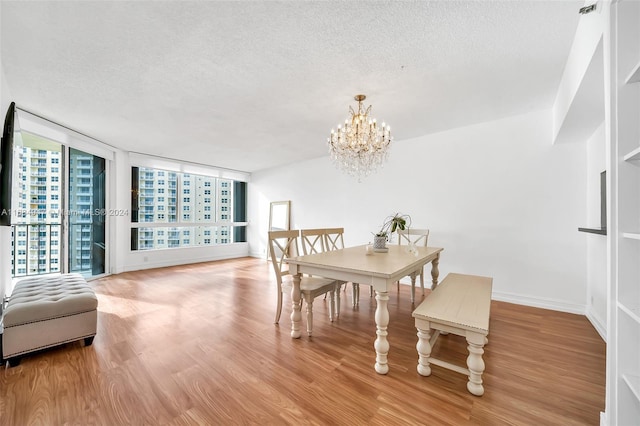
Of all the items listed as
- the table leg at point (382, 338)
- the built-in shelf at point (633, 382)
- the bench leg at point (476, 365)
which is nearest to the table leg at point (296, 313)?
the table leg at point (382, 338)

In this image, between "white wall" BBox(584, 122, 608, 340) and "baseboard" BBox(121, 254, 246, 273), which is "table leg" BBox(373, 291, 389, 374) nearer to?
"white wall" BBox(584, 122, 608, 340)

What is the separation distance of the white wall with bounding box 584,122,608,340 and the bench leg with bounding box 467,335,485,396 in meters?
1.77

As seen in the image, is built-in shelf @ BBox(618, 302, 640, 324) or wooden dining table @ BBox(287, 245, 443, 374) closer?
built-in shelf @ BBox(618, 302, 640, 324)

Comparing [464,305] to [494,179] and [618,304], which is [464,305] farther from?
[494,179]

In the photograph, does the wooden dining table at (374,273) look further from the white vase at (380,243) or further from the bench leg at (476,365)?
the bench leg at (476,365)

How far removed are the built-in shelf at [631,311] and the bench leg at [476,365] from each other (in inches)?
26.6

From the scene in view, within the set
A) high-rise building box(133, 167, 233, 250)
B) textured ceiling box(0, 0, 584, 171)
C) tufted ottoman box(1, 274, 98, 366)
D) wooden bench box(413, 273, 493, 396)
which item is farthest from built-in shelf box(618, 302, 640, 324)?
high-rise building box(133, 167, 233, 250)

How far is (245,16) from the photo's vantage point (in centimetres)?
167

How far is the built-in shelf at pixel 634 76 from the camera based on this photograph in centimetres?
104

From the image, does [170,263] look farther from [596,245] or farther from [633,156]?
[596,245]

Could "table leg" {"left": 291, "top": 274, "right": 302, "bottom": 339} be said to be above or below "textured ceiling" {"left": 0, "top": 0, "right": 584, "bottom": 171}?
below

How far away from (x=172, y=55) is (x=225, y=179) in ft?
16.7

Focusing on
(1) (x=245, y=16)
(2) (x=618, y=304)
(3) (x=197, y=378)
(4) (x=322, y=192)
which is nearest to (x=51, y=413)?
(3) (x=197, y=378)

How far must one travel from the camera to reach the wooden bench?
1.60 meters
